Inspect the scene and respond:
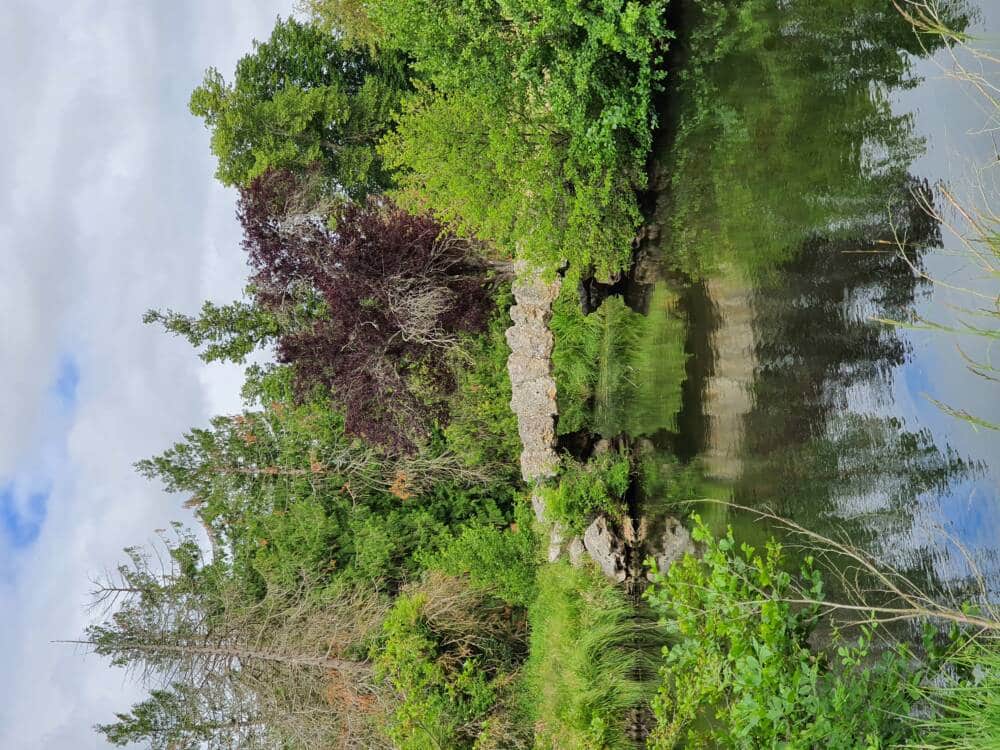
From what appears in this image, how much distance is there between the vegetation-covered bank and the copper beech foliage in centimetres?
4

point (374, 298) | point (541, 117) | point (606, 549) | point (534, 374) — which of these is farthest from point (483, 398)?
point (541, 117)

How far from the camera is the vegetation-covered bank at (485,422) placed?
7086 mm

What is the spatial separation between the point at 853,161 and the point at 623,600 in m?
5.32

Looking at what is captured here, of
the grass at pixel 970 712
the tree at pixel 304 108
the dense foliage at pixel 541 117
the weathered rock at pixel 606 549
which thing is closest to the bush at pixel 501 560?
the weathered rock at pixel 606 549

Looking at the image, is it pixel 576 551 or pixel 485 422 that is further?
pixel 485 422

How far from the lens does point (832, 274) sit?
736 cm

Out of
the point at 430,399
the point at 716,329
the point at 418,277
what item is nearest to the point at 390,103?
the point at 418,277

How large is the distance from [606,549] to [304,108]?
8631 millimetres

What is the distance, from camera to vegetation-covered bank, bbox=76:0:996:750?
7.09 m

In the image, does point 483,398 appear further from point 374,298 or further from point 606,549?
point 606,549

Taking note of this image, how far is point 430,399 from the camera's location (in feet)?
34.8

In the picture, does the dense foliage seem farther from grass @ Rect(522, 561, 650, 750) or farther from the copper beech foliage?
grass @ Rect(522, 561, 650, 750)

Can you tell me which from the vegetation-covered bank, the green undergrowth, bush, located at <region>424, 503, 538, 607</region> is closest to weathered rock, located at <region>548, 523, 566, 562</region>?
the vegetation-covered bank

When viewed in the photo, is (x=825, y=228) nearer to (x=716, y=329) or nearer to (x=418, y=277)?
(x=716, y=329)
